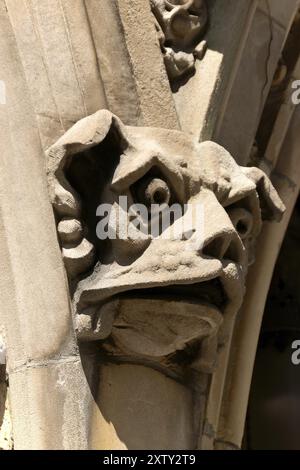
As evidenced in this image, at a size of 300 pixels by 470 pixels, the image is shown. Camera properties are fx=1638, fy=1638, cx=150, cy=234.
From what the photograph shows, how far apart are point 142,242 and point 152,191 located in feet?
0.29

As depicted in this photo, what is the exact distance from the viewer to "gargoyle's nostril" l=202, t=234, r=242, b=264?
255 cm

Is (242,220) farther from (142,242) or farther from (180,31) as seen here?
(180,31)

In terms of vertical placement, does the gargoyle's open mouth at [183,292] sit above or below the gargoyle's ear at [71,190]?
below

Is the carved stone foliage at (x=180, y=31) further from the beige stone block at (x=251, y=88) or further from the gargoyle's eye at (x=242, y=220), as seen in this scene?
the gargoyle's eye at (x=242, y=220)

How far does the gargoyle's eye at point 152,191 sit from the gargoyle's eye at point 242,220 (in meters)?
0.14

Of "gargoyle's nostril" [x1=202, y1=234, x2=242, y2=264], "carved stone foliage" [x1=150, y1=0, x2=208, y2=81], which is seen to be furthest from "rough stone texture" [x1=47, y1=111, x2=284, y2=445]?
"carved stone foliage" [x1=150, y1=0, x2=208, y2=81]

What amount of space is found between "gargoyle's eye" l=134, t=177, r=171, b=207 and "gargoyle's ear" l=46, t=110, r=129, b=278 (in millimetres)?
94

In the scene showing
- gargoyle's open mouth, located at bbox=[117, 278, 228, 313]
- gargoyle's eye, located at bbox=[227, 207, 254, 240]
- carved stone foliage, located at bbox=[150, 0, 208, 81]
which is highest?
carved stone foliage, located at bbox=[150, 0, 208, 81]

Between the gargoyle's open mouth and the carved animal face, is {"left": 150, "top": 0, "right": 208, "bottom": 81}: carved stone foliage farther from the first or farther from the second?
the gargoyle's open mouth

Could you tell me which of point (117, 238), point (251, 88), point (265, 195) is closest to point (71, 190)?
point (117, 238)

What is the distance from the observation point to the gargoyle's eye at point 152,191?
2574 mm

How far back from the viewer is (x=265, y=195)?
9.02 ft

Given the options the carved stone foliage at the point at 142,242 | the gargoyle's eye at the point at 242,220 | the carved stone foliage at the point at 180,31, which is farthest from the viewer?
the carved stone foliage at the point at 180,31

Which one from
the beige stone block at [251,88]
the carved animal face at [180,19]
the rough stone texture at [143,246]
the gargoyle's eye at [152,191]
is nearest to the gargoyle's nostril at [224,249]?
the rough stone texture at [143,246]
